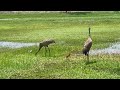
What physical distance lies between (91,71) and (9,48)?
13.1m

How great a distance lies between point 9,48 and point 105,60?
11.2 metres

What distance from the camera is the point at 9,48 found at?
88.3ft
